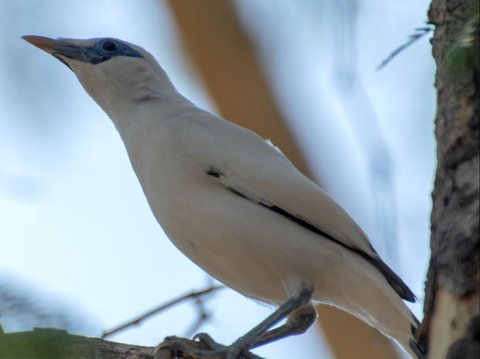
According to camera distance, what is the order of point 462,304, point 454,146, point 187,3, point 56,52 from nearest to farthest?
point 462,304
point 454,146
point 56,52
point 187,3

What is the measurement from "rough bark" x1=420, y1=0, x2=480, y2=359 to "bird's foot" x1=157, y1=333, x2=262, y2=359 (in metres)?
1.71

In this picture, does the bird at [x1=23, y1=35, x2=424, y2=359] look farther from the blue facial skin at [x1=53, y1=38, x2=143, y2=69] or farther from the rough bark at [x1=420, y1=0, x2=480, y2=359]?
the rough bark at [x1=420, y1=0, x2=480, y2=359]

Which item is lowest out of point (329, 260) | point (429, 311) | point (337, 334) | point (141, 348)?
point (337, 334)

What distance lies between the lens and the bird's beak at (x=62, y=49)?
6570 mm

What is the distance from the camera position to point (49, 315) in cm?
265

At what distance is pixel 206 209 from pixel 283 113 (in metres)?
1.93

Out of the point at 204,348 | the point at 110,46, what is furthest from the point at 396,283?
the point at 110,46

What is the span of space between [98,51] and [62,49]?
0.29 meters

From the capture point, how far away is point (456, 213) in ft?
11.0

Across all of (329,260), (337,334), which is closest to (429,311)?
(329,260)

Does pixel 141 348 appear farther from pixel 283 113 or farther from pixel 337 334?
pixel 283 113

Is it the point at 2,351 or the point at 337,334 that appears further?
the point at 337,334

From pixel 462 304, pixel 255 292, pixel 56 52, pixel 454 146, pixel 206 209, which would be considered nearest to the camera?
pixel 462 304

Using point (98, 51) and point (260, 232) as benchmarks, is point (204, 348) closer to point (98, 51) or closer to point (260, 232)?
point (260, 232)
